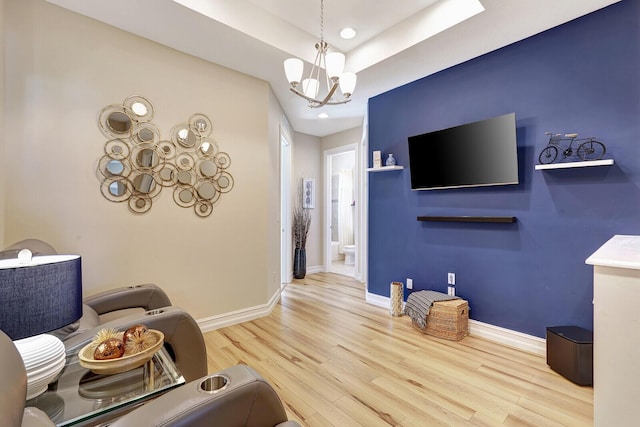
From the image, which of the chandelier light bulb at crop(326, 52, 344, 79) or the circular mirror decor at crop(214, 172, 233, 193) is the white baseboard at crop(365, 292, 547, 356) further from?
the circular mirror decor at crop(214, 172, 233, 193)

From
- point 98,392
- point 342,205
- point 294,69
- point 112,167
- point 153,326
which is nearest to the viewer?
point 98,392

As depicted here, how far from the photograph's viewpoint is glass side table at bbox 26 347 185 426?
957 millimetres

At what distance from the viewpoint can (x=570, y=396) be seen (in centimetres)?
188

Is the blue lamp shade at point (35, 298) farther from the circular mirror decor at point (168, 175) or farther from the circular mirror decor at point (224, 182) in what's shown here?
the circular mirror decor at point (224, 182)

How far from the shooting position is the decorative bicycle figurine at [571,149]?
2.19 m

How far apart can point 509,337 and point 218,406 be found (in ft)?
9.12

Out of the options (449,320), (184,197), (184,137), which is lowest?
(449,320)

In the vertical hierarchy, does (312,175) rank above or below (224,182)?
above

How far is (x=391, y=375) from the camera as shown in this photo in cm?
214

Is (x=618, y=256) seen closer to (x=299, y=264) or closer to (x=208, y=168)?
(x=208, y=168)

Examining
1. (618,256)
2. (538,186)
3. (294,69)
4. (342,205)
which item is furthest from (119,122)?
(342,205)

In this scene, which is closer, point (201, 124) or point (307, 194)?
point (201, 124)

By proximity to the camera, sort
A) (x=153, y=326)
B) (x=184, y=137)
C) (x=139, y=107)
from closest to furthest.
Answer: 1. (x=153, y=326)
2. (x=139, y=107)
3. (x=184, y=137)

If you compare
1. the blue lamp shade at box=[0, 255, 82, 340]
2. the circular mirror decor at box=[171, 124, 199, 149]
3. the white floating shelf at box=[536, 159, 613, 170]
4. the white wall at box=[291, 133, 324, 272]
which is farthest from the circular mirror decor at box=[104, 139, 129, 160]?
the white floating shelf at box=[536, 159, 613, 170]
